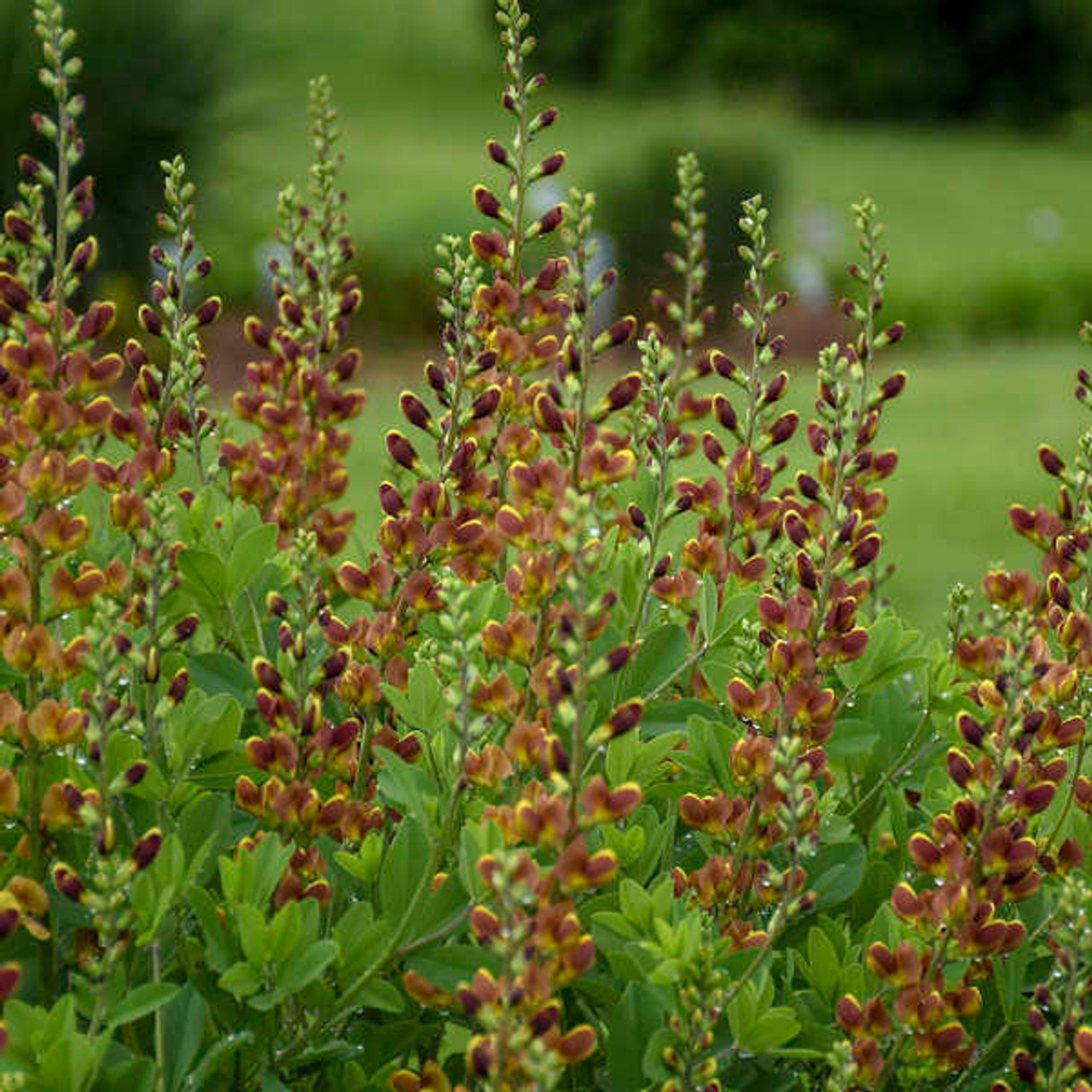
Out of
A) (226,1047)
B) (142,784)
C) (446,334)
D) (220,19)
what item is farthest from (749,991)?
(220,19)

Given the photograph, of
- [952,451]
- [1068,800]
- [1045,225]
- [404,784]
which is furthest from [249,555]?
[1045,225]

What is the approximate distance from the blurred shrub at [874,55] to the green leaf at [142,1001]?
22.1 meters

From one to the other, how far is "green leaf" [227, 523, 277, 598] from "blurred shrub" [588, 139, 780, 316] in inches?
405

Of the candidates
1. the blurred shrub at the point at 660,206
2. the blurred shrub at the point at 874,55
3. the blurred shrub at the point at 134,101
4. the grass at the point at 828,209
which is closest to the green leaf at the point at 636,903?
the grass at the point at 828,209

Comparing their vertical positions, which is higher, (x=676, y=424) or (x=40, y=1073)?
(x=676, y=424)

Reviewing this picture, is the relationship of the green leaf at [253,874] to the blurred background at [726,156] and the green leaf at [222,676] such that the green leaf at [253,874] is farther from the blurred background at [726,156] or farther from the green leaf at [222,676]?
the blurred background at [726,156]

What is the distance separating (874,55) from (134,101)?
46.3 feet

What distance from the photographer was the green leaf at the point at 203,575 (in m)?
1.89

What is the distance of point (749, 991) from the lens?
1496 mm

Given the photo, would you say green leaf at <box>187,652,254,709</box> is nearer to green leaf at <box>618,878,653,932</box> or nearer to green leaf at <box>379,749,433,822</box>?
green leaf at <box>379,749,433,822</box>

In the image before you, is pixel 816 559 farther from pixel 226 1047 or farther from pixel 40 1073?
pixel 40 1073

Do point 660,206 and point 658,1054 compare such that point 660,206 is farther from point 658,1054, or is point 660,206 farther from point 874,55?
point 874,55

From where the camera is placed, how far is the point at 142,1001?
1405 millimetres

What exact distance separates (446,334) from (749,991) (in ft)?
2.32
